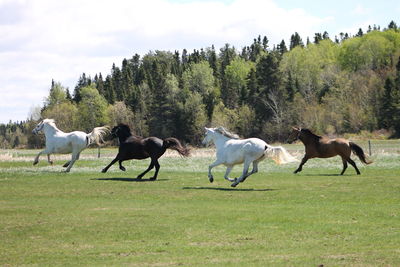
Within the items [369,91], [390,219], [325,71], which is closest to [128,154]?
[390,219]

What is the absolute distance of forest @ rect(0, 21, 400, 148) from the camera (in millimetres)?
104938

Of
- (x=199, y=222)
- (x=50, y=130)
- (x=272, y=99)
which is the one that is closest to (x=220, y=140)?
(x=199, y=222)

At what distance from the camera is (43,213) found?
675 inches

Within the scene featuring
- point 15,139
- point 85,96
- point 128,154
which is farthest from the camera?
point 15,139

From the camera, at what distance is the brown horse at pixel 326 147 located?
1190 inches

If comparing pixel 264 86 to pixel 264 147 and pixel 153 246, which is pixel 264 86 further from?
pixel 153 246

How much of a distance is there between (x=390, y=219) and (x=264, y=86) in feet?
309

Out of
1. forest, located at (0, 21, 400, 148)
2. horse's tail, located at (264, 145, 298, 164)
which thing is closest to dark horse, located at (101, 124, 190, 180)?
horse's tail, located at (264, 145, 298, 164)

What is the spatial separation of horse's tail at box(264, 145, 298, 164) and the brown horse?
7.52 meters

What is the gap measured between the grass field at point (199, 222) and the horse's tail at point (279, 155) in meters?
0.97

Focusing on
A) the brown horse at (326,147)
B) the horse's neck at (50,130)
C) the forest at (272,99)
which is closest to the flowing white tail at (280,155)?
the brown horse at (326,147)

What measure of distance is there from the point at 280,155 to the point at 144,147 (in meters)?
7.00

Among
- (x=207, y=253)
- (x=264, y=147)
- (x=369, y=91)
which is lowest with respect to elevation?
(x=207, y=253)

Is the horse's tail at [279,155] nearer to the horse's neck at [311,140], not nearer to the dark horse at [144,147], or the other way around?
the dark horse at [144,147]
